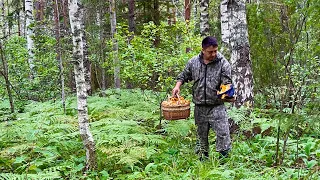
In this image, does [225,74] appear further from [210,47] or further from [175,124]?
[175,124]

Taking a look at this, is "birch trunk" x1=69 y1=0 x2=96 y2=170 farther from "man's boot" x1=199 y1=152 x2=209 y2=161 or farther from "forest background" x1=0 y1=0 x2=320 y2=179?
"man's boot" x1=199 y1=152 x2=209 y2=161

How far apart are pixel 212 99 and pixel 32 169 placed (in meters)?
2.69

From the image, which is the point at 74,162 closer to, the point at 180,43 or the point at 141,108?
the point at 141,108

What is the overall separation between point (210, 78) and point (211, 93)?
23 centimetres

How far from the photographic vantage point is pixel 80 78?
470cm

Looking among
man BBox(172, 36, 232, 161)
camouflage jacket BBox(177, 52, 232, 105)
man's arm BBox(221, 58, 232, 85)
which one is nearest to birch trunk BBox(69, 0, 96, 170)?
man BBox(172, 36, 232, 161)

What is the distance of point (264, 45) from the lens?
332 inches

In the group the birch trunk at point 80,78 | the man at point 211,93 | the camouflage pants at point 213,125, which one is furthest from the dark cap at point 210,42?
the birch trunk at point 80,78

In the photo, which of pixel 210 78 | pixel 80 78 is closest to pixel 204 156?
pixel 210 78

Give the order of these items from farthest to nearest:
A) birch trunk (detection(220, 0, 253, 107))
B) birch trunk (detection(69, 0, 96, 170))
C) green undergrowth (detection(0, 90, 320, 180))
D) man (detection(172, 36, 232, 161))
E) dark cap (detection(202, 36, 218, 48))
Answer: birch trunk (detection(220, 0, 253, 107)) < man (detection(172, 36, 232, 161)) < dark cap (detection(202, 36, 218, 48)) < birch trunk (detection(69, 0, 96, 170)) < green undergrowth (detection(0, 90, 320, 180))

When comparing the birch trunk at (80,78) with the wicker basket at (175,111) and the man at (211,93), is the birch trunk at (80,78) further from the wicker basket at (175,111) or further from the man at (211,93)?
the man at (211,93)

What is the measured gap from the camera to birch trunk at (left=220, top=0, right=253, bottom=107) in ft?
21.5

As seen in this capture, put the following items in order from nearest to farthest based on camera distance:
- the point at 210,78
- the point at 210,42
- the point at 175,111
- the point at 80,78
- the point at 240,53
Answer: the point at 80,78 < the point at 210,42 < the point at 175,111 < the point at 210,78 < the point at 240,53

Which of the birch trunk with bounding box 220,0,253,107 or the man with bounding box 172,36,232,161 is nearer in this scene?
the man with bounding box 172,36,232,161
